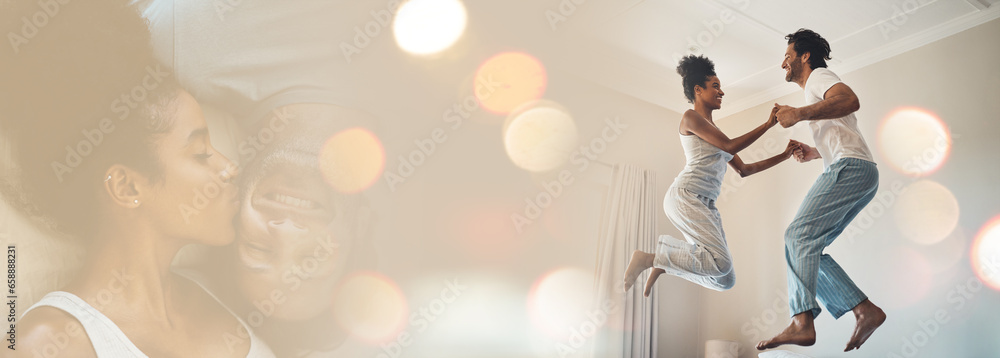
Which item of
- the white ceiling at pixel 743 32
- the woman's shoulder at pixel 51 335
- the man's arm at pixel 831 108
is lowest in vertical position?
the woman's shoulder at pixel 51 335

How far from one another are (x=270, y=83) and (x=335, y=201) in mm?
801

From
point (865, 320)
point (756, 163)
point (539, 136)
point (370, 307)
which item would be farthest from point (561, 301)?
point (865, 320)

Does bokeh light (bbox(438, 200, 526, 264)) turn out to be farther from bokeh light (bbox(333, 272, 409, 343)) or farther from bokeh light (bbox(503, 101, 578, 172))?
bokeh light (bbox(333, 272, 409, 343))

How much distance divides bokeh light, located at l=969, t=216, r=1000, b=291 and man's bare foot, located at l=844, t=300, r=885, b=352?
1584 mm

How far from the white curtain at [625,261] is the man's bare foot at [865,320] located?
209 centimetres

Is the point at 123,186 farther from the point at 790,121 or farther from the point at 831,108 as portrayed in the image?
the point at 831,108

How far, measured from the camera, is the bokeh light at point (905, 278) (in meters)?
3.54

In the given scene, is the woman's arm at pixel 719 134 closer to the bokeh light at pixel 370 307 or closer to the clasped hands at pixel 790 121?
the clasped hands at pixel 790 121

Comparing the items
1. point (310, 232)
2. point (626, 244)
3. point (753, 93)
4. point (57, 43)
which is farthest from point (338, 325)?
point (753, 93)

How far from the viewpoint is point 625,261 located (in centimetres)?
451

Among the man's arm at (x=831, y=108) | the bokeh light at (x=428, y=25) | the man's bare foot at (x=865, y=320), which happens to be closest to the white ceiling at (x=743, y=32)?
the bokeh light at (x=428, y=25)

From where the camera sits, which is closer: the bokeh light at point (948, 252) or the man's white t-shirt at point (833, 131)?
the man's white t-shirt at point (833, 131)

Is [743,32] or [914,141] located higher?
[743,32]

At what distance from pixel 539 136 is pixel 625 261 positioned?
4.09 feet
